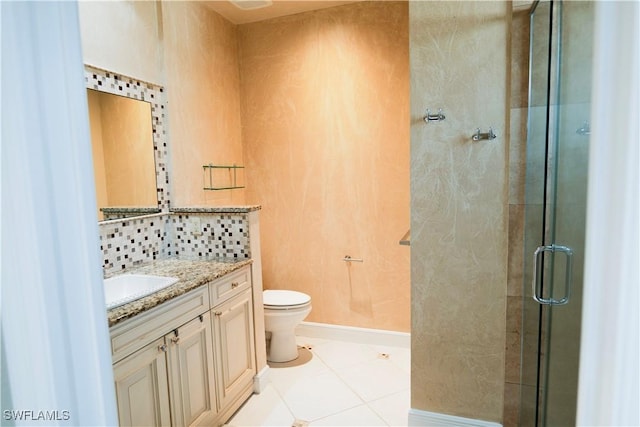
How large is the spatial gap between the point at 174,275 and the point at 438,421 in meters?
1.59

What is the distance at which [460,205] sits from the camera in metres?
1.89

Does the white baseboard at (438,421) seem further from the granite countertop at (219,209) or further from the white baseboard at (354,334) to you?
the granite countertop at (219,209)

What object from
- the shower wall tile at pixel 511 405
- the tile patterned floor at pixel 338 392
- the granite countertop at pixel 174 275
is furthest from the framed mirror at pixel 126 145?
the shower wall tile at pixel 511 405

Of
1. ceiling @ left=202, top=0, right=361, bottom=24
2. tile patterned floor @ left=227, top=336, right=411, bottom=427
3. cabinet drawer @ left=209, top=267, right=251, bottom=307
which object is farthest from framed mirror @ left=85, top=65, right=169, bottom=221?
tile patterned floor @ left=227, top=336, right=411, bottom=427

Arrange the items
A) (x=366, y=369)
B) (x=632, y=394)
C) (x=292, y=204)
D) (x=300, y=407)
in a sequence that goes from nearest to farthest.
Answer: (x=632, y=394) → (x=300, y=407) → (x=366, y=369) → (x=292, y=204)

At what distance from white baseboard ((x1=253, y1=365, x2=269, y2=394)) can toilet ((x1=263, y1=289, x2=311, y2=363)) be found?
332 millimetres

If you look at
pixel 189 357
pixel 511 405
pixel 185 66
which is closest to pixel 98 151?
pixel 185 66

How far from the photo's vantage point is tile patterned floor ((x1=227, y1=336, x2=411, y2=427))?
222 cm

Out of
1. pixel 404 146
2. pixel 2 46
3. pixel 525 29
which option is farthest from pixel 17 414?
pixel 404 146

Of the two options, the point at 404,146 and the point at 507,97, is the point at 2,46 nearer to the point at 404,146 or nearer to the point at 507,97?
the point at 507,97

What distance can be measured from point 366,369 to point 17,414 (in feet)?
8.48

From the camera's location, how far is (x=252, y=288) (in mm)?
2434

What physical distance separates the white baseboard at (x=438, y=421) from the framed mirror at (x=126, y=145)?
1.95 metres

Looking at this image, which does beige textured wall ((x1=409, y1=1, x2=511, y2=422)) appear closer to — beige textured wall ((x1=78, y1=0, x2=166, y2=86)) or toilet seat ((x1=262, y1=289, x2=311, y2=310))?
toilet seat ((x1=262, y1=289, x2=311, y2=310))
